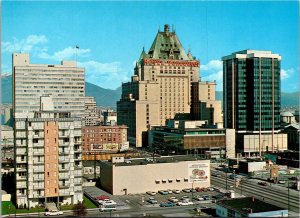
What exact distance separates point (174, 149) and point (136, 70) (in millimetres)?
40957

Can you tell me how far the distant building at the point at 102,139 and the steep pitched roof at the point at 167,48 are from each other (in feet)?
118

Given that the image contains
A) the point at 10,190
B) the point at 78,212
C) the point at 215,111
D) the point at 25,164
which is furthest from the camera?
the point at 215,111

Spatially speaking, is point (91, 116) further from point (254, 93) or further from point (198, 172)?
point (198, 172)

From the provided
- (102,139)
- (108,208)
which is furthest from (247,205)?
(102,139)

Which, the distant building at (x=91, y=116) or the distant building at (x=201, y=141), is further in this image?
the distant building at (x=91, y=116)

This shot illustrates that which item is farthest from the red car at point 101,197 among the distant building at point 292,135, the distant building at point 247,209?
the distant building at point 292,135

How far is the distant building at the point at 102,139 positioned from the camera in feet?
252


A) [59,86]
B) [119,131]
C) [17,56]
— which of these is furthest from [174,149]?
[17,56]

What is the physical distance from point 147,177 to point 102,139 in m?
35.0

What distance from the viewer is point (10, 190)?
42969 mm

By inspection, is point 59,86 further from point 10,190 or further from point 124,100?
point 10,190

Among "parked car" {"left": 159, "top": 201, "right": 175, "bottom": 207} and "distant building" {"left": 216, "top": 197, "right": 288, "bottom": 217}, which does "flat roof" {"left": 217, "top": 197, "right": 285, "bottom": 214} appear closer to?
"distant building" {"left": 216, "top": 197, "right": 288, "bottom": 217}

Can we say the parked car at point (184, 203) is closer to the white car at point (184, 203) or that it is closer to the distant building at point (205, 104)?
the white car at point (184, 203)

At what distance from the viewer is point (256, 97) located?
8025cm
